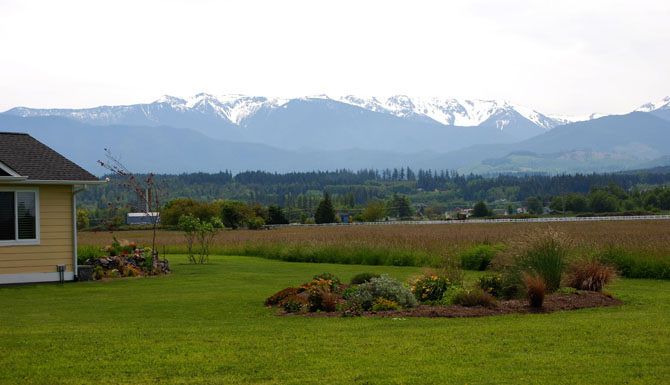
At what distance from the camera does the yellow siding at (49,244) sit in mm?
19406

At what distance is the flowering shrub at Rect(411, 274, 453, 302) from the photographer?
14805 mm

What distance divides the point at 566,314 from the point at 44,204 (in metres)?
14.8

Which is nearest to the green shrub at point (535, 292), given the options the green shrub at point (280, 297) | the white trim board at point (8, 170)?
the green shrub at point (280, 297)

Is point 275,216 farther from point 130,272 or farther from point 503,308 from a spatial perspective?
point 503,308

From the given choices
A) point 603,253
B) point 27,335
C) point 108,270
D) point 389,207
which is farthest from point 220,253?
point 389,207

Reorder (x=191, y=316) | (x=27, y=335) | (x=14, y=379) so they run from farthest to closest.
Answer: (x=191, y=316), (x=27, y=335), (x=14, y=379)

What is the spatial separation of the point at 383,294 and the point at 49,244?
436 inches

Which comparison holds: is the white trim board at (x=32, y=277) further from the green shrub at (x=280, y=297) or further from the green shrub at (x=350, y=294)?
the green shrub at (x=350, y=294)

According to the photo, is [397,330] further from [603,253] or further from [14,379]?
[603,253]

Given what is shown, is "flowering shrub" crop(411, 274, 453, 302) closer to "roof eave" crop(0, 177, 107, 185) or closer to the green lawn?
the green lawn

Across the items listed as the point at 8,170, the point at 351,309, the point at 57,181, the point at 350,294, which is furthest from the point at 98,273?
the point at 351,309

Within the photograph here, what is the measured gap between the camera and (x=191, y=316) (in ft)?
44.9

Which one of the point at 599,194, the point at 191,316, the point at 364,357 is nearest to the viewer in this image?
the point at 364,357

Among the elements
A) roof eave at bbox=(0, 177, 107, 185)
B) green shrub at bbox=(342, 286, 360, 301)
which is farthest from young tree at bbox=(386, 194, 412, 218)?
green shrub at bbox=(342, 286, 360, 301)
